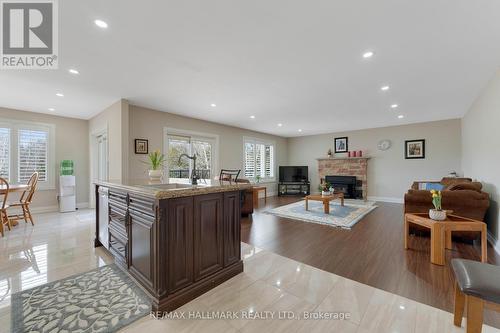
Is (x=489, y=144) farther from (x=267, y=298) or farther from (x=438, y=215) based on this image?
(x=267, y=298)

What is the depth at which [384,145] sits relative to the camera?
7234 mm

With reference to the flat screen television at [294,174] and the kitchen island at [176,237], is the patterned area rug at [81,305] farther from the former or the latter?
the flat screen television at [294,174]

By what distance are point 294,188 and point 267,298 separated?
720 centimetres

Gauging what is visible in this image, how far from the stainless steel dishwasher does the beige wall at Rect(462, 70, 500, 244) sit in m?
5.28

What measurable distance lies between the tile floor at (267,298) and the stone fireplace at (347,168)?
239 inches

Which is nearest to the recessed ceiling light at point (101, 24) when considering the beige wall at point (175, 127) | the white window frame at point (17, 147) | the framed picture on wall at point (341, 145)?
the beige wall at point (175, 127)

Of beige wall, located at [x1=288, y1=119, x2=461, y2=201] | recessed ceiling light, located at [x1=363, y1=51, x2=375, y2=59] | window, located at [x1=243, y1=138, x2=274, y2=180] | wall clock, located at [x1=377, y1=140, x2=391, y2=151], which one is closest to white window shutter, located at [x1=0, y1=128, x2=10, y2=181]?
window, located at [x1=243, y1=138, x2=274, y2=180]

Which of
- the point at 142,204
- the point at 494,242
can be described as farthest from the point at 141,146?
the point at 494,242

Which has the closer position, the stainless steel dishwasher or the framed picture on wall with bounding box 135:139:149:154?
the stainless steel dishwasher

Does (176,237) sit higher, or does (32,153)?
(32,153)

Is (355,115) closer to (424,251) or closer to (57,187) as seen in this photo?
(424,251)

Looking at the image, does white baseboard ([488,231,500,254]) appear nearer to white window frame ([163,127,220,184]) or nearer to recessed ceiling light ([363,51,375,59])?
recessed ceiling light ([363,51,375,59])

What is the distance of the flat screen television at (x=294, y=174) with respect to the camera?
8750 mm

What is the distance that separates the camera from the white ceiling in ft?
6.14
